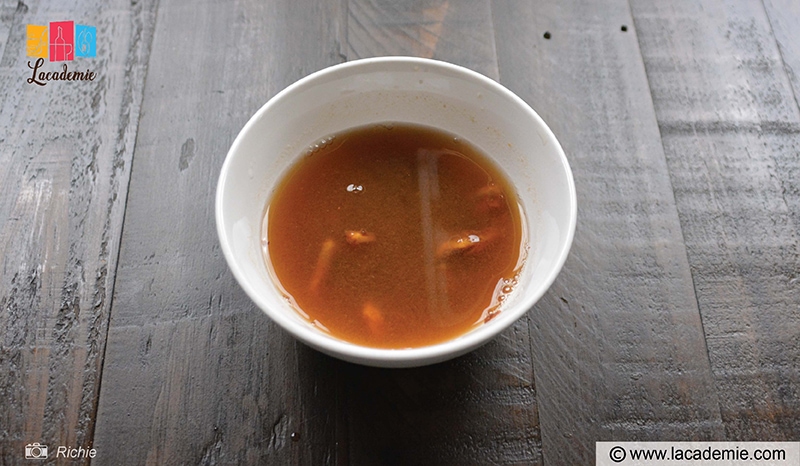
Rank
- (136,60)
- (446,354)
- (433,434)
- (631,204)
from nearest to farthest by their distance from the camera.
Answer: (446,354) < (433,434) < (631,204) < (136,60)

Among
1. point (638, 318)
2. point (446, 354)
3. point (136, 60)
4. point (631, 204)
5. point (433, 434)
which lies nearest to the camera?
point (446, 354)

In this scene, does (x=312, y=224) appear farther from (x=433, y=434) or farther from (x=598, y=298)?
(x=598, y=298)

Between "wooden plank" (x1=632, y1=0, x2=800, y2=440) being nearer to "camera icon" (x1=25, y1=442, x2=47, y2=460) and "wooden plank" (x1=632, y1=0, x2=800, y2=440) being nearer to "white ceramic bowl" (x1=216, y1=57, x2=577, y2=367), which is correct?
"white ceramic bowl" (x1=216, y1=57, x2=577, y2=367)

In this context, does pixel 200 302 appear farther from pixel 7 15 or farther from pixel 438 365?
pixel 7 15

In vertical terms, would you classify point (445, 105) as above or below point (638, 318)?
above

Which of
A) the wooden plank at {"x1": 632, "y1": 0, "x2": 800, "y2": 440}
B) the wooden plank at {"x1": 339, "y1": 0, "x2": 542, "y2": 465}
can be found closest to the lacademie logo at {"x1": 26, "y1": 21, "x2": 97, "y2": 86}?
the wooden plank at {"x1": 339, "y1": 0, "x2": 542, "y2": 465}

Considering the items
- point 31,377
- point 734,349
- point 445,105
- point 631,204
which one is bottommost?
point 31,377

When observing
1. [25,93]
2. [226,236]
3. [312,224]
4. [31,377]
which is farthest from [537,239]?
[25,93]

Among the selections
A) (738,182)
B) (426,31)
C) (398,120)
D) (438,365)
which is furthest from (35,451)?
(738,182)
